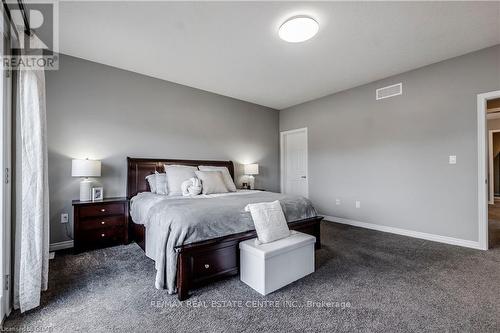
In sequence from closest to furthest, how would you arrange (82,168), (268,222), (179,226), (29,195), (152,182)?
(29,195)
(179,226)
(268,222)
(82,168)
(152,182)

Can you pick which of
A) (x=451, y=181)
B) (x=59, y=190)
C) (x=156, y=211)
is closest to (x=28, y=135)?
(x=156, y=211)

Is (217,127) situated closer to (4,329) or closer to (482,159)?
(4,329)

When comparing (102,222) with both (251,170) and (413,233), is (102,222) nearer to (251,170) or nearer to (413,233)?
(251,170)

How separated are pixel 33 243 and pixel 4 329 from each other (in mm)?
548

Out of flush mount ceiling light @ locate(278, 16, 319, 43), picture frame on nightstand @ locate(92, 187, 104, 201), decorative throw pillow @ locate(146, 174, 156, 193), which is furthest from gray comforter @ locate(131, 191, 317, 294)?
flush mount ceiling light @ locate(278, 16, 319, 43)

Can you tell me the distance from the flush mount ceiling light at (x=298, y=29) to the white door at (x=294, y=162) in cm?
282

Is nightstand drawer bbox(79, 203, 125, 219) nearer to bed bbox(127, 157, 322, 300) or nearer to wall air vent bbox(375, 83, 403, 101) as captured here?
bed bbox(127, 157, 322, 300)

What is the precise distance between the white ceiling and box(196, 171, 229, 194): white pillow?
5.45 feet

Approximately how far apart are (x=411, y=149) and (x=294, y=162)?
244cm

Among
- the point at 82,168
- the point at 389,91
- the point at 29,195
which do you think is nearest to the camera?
the point at 29,195

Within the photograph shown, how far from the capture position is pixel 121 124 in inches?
140

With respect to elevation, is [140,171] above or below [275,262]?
above

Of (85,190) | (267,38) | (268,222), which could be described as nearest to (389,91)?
(267,38)

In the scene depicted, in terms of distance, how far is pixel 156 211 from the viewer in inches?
92.6
